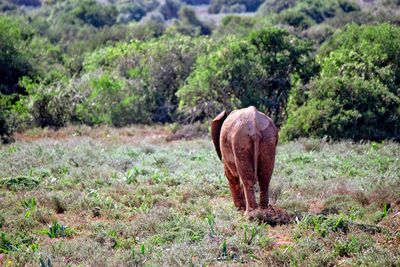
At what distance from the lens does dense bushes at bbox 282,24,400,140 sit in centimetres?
1761

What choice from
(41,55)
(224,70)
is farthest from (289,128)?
(41,55)

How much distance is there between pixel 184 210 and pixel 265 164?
1.62 m

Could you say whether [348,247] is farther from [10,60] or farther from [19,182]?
[10,60]

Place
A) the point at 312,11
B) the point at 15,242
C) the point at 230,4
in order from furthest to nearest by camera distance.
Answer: the point at 230,4 < the point at 312,11 < the point at 15,242

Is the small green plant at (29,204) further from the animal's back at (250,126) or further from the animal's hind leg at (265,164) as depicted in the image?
the animal's hind leg at (265,164)

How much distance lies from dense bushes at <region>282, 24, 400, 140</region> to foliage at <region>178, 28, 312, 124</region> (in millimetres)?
1797

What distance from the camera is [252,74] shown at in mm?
21516

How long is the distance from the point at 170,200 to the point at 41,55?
2042 cm

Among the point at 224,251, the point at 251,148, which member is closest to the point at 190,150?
the point at 251,148

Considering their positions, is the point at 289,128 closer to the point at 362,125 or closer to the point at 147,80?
the point at 362,125

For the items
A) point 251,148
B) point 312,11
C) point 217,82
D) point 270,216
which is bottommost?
point 312,11

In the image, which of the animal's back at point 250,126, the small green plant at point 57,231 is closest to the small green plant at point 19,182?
the small green plant at point 57,231

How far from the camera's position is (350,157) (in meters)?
13.9

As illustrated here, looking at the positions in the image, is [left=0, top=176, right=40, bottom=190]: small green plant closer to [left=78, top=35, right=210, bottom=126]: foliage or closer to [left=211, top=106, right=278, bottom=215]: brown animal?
[left=211, top=106, right=278, bottom=215]: brown animal
